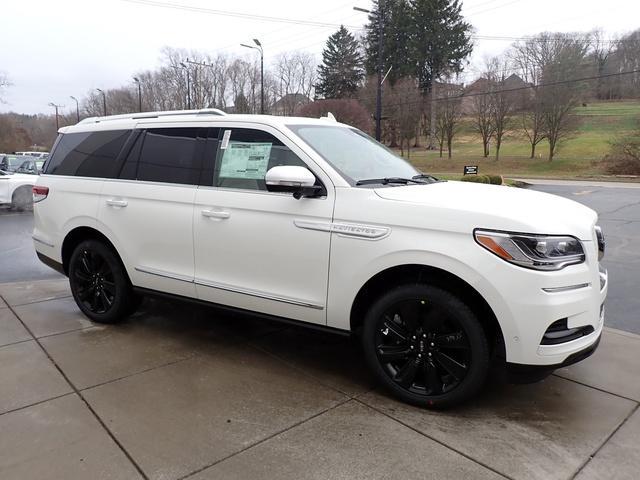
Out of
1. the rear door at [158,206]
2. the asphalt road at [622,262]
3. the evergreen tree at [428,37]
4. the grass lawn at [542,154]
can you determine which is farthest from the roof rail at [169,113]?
the evergreen tree at [428,37]

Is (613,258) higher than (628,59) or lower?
lower

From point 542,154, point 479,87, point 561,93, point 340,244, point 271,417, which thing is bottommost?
point 271,417

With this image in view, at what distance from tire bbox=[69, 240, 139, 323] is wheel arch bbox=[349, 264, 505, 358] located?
2304 millimetres

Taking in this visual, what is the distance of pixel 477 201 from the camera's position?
3.02 meters

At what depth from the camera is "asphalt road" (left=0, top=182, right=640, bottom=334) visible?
5.15m

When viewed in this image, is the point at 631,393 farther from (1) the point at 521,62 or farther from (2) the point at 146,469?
(1) the point at 521,62

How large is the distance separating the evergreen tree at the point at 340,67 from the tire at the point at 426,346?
2684 inches

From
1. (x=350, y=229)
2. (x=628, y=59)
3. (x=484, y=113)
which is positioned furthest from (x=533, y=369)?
(x=628, y=59)

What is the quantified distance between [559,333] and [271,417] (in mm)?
1728

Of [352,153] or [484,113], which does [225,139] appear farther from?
[484,113]

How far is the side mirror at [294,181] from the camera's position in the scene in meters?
3.14

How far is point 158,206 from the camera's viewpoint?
4.03 m

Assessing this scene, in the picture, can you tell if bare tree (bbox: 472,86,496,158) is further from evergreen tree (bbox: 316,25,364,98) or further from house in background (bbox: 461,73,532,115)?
evergreen tree (bbox: 316,25,364,98)

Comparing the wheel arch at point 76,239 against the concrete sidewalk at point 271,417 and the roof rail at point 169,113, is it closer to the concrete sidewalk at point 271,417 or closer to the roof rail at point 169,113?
the concrete sidewalk at point 271,417
